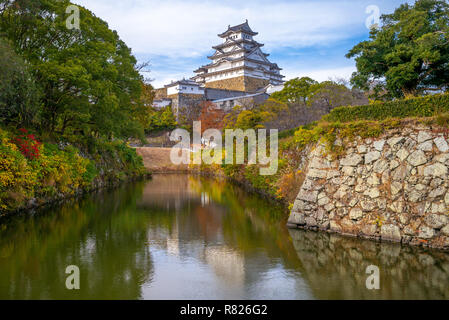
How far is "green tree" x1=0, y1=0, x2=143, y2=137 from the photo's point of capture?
13688 mm

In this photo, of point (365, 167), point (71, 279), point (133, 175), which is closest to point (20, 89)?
point (71, 279)

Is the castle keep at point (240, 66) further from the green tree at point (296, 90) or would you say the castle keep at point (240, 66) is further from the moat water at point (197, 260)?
the moat water at point (197, 260)

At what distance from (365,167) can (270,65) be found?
1859 inches

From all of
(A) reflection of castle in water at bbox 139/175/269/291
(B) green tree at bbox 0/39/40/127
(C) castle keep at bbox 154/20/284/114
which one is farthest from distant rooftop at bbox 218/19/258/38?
(B) green tree at bbox 0/39/40/127

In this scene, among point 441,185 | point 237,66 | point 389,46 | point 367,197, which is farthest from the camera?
point 237,66

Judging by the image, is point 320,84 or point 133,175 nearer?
point 320,84

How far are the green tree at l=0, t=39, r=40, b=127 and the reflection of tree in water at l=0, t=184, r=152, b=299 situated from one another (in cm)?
392

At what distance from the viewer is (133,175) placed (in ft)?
92.8

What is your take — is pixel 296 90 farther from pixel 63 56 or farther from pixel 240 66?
pixel 240 66

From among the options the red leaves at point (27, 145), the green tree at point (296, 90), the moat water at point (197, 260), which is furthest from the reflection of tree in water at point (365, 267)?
the green tree at point (296, 90)

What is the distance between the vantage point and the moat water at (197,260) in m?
6.11

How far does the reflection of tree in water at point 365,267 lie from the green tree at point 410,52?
299 inches
